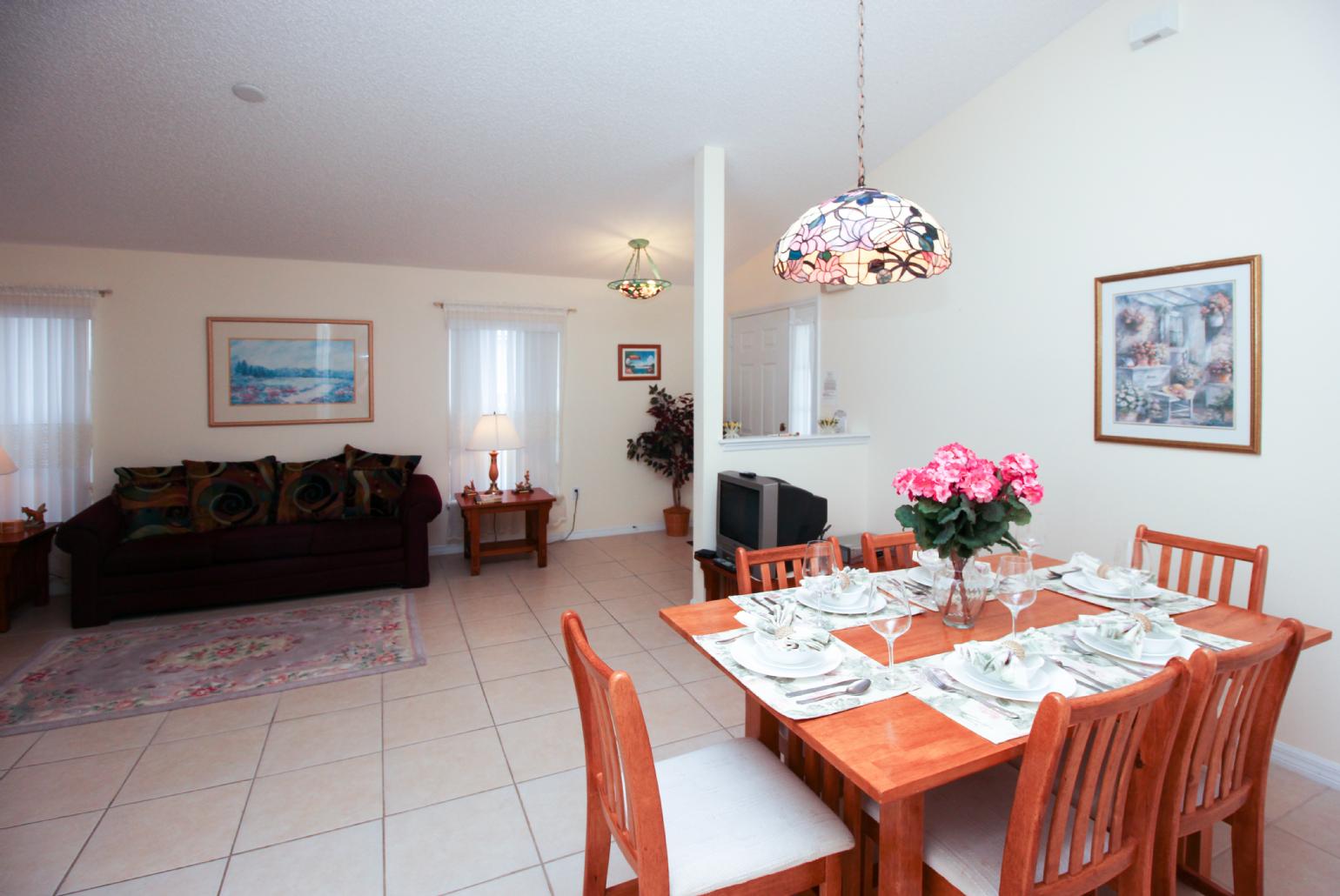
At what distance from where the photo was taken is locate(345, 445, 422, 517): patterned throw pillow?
4.66 m

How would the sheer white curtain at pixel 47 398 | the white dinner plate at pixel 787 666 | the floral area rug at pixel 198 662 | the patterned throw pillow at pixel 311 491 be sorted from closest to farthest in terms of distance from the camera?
the white dinner plate at pixel 787 666 → the floral area rug at pixel 198 662 → the sheer white curtain at pixel 47 398 → the patterned throw pillow at pixel 311 491

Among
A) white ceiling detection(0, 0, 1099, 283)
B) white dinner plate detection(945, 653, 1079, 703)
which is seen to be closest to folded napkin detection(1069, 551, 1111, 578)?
white dinner plate detection(945, 653, 1079, 703)

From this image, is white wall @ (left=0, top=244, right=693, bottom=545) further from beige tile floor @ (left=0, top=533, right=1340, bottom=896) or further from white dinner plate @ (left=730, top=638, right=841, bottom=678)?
white dinner plate @ (left=730, top=638, right=841, bottom=678)

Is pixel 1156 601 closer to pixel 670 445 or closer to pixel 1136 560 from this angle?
pixel 1136 560

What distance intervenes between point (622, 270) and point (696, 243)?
6.40ft

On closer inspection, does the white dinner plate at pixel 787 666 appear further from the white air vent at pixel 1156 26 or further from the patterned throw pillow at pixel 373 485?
the patterned throw pillow at pixel 373 485

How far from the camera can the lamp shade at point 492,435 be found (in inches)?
194

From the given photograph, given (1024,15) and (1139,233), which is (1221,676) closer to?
(1139,233)

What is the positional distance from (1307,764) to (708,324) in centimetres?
313

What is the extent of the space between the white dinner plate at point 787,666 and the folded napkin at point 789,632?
0.14 ft

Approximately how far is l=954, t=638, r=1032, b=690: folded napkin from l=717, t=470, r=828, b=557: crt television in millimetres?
1775

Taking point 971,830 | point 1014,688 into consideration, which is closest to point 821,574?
point 1014,688

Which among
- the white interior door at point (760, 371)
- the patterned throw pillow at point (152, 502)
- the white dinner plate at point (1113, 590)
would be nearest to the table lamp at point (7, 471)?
the patterned throw pillow at point (152, 502)

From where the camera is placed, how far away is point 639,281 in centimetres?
455
